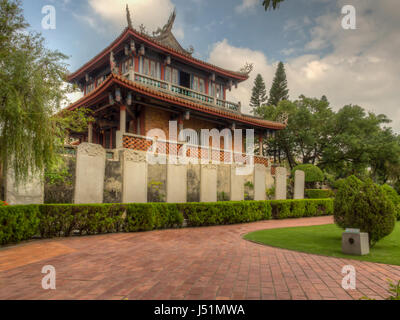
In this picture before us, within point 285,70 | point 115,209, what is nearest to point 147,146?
point 115,209

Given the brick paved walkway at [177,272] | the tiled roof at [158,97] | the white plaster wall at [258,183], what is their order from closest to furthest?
1. the brick paved walkway at [177,272]
2. the tiled roof at [158,97]
3. the white plaster wall at [258,183]

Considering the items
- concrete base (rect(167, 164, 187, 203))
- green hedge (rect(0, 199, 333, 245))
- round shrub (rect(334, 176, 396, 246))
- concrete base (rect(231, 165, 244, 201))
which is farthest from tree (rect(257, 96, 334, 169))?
round shrub (rect(334, 176, 396, 246))

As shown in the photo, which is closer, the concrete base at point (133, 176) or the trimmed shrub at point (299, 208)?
the concrete base at point (133, 176)

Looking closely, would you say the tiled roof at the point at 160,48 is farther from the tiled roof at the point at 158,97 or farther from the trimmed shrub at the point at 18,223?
the trimmed shrub at the point at 18,223

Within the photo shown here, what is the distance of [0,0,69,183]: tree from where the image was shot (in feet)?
17.9

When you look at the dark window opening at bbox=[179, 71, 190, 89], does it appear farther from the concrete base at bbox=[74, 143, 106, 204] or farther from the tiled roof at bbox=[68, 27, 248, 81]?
the concrete base at bbox=[74, 143, 106, 204]

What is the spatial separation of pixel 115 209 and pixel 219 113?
10.0 m

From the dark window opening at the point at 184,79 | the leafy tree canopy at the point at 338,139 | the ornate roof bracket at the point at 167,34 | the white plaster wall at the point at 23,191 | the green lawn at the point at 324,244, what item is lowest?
the green lawn at the point at 324,244

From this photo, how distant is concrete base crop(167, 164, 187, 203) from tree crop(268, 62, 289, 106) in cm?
3347

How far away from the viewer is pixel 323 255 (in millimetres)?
5398

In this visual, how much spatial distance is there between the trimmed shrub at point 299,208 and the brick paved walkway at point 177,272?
6.93 m

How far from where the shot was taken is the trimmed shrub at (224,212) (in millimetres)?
9984

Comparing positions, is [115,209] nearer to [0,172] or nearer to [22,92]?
[0,172]
